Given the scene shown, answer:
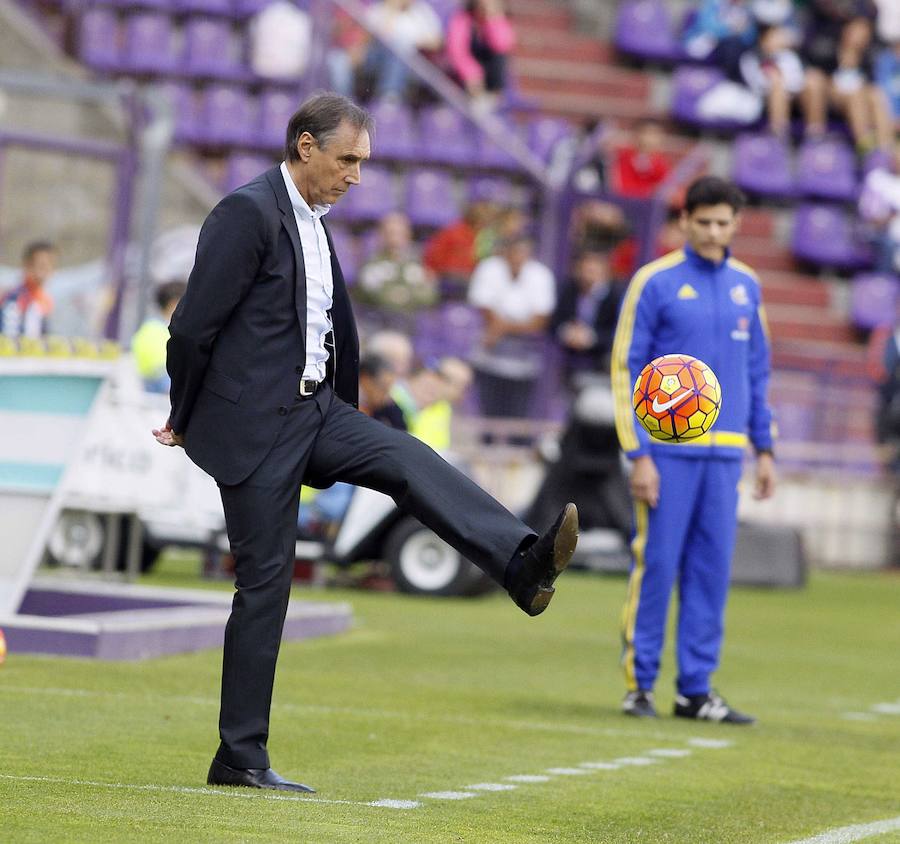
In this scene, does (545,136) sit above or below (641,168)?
above

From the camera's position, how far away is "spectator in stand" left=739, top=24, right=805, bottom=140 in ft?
79.2


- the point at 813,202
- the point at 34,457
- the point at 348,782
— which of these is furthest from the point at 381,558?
the point at 813,202

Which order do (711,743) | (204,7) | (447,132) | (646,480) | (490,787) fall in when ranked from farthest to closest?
(204,7)
(447,132)
(646,480)
(711,743)
(490,787)

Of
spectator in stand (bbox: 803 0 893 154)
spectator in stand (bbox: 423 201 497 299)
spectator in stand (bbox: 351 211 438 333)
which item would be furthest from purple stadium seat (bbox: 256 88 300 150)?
spectator in stand (bbox: 803 0 893 154)

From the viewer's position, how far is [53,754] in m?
6.64

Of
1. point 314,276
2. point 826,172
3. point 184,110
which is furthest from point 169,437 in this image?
point 826,172

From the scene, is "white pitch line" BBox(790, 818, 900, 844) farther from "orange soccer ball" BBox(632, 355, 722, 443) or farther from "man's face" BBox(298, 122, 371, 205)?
"man's face" BBox(298, 122, 371, 205)

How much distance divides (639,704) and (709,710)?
0.99ft

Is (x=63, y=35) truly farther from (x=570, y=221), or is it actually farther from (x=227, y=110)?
(x=570, y=221)

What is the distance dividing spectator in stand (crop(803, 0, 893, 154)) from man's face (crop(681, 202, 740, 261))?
15.8 meters

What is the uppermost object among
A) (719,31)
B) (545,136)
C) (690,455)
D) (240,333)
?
(719,31)

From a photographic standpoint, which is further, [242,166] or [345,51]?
[242,166]

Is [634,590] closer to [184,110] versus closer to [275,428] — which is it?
[275,428]

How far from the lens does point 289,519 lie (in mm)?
6168
